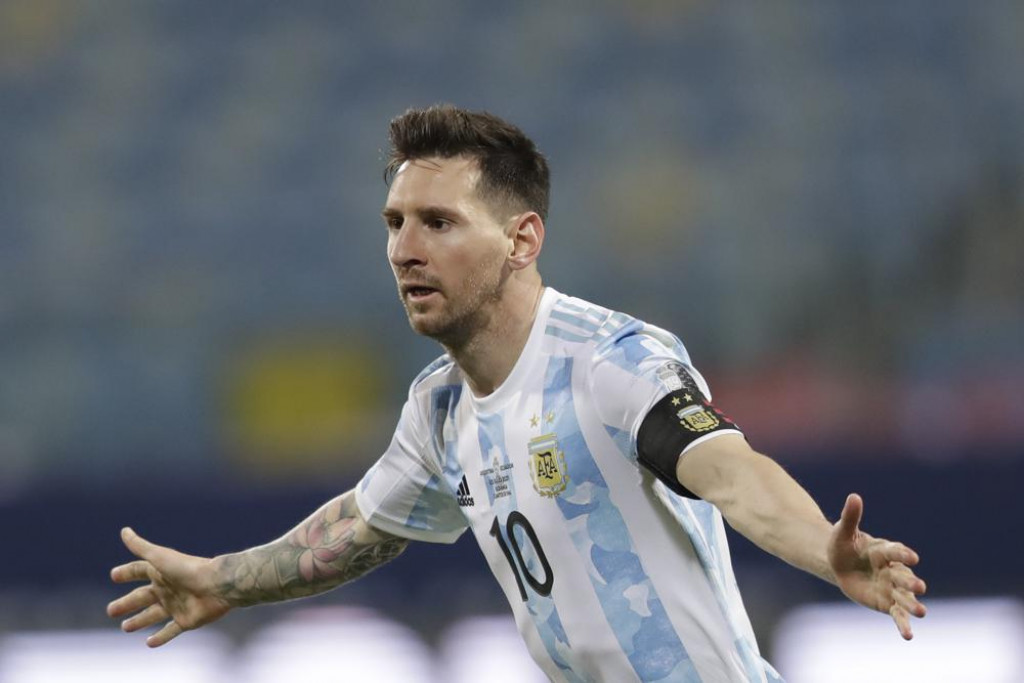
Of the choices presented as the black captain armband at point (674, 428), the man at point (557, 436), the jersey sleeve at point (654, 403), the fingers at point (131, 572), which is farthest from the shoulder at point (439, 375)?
the fingers at point (131, 572)

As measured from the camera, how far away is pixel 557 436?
3.33 meters

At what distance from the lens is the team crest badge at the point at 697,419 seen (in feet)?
9.86

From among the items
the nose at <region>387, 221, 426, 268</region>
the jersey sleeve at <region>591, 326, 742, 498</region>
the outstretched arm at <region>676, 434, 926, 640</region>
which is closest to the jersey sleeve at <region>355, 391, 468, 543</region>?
the nose at <region>387, 221, 426, 268</region>

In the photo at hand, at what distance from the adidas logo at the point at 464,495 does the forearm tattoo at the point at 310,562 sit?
43 centimetres

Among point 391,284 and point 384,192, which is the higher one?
point 384,192

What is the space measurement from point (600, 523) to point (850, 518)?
0.85m

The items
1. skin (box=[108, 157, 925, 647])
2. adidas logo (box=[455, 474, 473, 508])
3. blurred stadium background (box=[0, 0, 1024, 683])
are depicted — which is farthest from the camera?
blurred stadium background (box=[0, 0, 1024, 683])

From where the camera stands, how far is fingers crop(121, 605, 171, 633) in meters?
3.99

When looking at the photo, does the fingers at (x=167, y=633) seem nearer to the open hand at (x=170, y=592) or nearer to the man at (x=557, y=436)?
the open hand at (x=170, y=592)

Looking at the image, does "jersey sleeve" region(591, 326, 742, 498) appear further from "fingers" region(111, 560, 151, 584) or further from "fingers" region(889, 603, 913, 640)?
"fingers" region(111, 560, 151, 584)

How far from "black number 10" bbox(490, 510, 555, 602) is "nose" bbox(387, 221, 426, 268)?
0.60 m

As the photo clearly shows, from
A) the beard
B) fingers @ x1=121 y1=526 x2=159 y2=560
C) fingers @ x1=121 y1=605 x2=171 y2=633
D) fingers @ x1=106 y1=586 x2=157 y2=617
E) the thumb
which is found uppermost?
the beard

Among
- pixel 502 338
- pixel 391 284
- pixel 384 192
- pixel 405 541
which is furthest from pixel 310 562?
pixel 384 192

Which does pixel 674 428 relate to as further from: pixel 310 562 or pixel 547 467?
pixel 310 562
